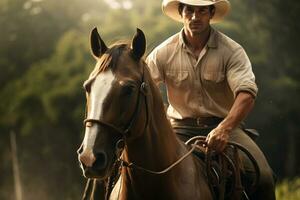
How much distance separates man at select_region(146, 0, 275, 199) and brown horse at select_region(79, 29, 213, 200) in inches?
30.7

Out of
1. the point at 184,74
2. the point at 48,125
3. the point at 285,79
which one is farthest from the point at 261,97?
the point at 184,74

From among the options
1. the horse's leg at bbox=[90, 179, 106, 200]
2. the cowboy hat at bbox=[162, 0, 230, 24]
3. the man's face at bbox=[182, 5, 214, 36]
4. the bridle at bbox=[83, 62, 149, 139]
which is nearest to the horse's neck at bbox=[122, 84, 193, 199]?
the bridle at bbox=[83, 62, 149, 139]

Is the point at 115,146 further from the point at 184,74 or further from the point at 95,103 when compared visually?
the point at 184,74

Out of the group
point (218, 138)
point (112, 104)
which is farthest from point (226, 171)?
point (112, 104)

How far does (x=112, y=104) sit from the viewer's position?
257 inches

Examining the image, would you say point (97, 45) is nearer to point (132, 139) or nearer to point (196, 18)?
point (132, 139)

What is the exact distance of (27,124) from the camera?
4584cm

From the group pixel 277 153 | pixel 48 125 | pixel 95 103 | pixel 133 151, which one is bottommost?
pixel 277 153

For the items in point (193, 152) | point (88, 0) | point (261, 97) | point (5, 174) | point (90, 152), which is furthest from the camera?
point (88, 0)

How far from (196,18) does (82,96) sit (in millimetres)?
34059

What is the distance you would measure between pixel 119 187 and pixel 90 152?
1057 millimetres

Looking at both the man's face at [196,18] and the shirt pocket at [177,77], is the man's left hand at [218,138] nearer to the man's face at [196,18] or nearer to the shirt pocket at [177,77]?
the shirt pocket at [177,77]

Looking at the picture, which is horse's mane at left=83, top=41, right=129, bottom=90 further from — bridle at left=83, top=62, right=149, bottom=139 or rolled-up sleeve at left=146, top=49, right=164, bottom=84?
rolled-up sleeve at left=146, top=49, right=164, bottom=84

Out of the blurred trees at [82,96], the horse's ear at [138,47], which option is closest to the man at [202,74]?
the horse's ear at [138,47]
